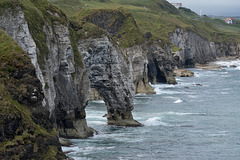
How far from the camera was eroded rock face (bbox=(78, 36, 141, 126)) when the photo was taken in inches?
2053

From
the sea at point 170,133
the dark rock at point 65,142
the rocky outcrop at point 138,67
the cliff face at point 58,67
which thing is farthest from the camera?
the rocky outcrop at point 138,67

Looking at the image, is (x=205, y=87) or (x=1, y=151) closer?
(x=1, y=151)

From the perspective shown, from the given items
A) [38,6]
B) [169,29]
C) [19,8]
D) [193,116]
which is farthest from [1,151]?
[169,29]

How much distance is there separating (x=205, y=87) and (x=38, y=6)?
72324 millimetres

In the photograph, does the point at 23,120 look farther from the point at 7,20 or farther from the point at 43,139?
the point at 7,20

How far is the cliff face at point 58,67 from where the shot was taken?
33.9 meters

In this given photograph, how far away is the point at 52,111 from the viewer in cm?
3575

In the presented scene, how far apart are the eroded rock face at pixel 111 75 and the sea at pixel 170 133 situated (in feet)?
7.86

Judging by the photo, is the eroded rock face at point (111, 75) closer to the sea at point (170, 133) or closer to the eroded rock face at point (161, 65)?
→ the sea at point (170, 133)

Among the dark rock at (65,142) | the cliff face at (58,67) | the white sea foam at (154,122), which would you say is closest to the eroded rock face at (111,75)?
the white sea foam at (154,122)

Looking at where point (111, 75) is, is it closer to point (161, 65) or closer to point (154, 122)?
point (154, 122)

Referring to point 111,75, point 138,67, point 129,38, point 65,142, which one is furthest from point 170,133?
point 129,38

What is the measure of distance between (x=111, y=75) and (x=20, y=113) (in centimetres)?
3009

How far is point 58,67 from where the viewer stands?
41.8 m
